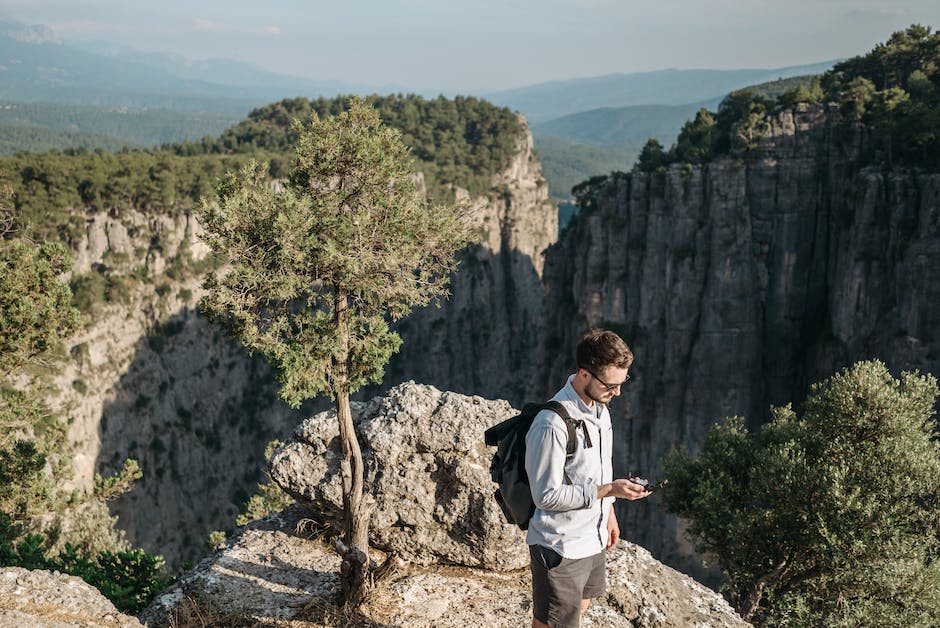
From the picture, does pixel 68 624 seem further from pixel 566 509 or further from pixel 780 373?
pixel 780 373

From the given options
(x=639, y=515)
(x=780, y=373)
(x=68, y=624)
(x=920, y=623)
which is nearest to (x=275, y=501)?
(x=68, y=624)

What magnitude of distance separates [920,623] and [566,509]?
1469 cm

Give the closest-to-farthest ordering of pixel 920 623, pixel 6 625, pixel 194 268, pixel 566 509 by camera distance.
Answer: pixel 566 509
pixel 6 625
pixel 920 623
pixel 194 268

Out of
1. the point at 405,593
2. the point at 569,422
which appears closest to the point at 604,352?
the point at 569,422

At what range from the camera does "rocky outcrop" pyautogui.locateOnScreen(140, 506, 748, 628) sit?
36.9 ft

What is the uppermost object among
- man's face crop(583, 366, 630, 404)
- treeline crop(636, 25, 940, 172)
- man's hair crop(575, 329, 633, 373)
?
treeline crop(636, 25, 940, 172)

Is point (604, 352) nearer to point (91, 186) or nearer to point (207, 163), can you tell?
point (91, 186)

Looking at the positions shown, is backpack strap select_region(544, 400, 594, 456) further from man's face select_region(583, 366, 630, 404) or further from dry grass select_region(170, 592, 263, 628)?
dry grass select_region(170, 592, 263, 628)

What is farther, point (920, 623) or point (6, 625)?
point (920, 623)

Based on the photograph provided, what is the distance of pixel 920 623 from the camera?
54.0ft

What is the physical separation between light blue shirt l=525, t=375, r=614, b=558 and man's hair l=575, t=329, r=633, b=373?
42cm

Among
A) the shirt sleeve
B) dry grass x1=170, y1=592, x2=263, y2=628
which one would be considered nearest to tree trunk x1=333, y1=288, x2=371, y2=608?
dry grass x1=170, y1=592, x2=263, y2=628

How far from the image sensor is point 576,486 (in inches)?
281

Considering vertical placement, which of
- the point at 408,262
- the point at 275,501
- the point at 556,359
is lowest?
the point at 556,359
